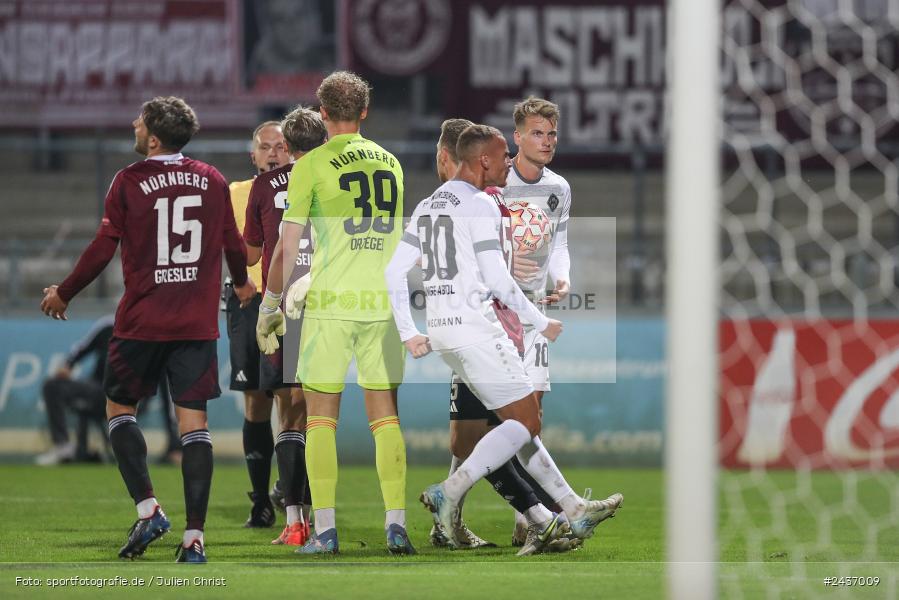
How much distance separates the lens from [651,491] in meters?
9.34

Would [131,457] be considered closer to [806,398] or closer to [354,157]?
[354,157]

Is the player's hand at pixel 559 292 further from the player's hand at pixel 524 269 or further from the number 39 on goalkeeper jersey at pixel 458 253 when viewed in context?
the number 39 on goalkeeper jersey at pixel 458 253

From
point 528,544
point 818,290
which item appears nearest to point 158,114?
point 528,544

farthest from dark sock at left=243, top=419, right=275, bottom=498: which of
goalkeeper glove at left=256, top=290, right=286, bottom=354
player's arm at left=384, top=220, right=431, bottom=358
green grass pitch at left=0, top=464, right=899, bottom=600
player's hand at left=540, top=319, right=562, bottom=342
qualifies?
player's hand at left=540, top=319, right=562, bottom=342

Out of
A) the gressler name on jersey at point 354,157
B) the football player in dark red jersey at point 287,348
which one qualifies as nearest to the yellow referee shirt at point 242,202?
the football player in dark red jersey at point 287,348

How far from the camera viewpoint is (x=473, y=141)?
5852mm

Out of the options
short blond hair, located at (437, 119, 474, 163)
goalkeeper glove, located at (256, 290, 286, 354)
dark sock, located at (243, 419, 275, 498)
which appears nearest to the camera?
goalkeeper glove, located at (256, 290, 286, 354)

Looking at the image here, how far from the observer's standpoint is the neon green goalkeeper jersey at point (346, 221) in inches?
231

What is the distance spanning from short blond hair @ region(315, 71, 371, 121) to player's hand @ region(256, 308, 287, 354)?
931 mm

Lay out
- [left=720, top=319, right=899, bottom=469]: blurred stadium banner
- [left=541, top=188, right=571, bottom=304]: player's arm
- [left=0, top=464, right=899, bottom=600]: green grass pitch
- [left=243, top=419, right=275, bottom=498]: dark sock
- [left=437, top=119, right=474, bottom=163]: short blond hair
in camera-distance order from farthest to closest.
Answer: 1. [left=720, top=319, right=899, bottom=469]: blurred stadium banner
2. [left=243, top=419, right=275, bottom=498]: dark sock
3. [left=541, top=188, right=571, bottom=304]: player's arm
4. [left=437, top=119, right=474, bottom=163]: short blond hair
5. [left=0, top=464, right=899, bottom=600]: green grass pitch

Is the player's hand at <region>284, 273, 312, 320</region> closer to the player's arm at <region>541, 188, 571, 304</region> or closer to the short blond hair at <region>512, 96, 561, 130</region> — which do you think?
the player's arm at <region>541, 188, 571, 304</region>

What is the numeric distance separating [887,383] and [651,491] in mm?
2595

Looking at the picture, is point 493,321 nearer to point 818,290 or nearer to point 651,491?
point 651,491

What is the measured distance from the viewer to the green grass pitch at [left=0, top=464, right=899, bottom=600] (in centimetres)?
Answer: 494
